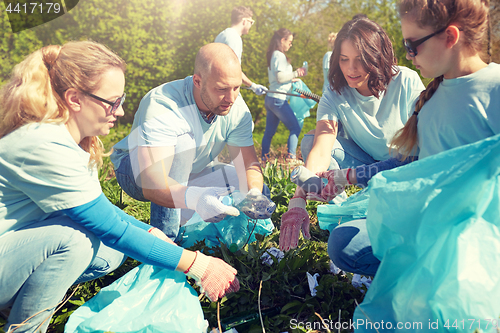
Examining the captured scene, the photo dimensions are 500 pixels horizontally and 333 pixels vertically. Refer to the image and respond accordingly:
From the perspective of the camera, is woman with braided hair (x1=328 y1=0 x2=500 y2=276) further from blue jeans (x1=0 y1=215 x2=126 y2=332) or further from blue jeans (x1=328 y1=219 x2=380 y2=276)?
blue jeans (x1=0 y1=215 x2=126 y2=332)

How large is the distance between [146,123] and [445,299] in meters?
1.77

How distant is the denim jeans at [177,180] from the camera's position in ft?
7.78

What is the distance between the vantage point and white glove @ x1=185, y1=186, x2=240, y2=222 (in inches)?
83.3

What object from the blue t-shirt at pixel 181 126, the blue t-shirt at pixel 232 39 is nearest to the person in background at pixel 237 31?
the blue t-shirt at pixel 232 39

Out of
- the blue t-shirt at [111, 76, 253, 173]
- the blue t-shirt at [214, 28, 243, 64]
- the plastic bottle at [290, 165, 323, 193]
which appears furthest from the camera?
the blue t-shirt at [214, 28, 243, 64]

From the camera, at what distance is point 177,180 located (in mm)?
2414

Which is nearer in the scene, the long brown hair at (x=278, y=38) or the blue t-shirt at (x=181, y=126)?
the blue t-shirt at (x=181, y=126)

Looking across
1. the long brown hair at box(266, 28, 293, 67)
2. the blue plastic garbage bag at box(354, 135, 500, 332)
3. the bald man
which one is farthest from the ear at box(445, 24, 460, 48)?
the long brown hair at box(266, 28, 293, 67)

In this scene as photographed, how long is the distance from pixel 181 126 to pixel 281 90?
288 centimetres

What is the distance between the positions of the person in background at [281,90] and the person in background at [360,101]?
2.11 m

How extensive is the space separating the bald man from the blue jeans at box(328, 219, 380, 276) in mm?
647

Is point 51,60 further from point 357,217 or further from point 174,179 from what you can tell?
point 357,217

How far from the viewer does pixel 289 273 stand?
1.93 meters

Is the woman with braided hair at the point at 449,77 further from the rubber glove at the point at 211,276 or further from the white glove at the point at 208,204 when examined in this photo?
the white glove at the point at 208,204
